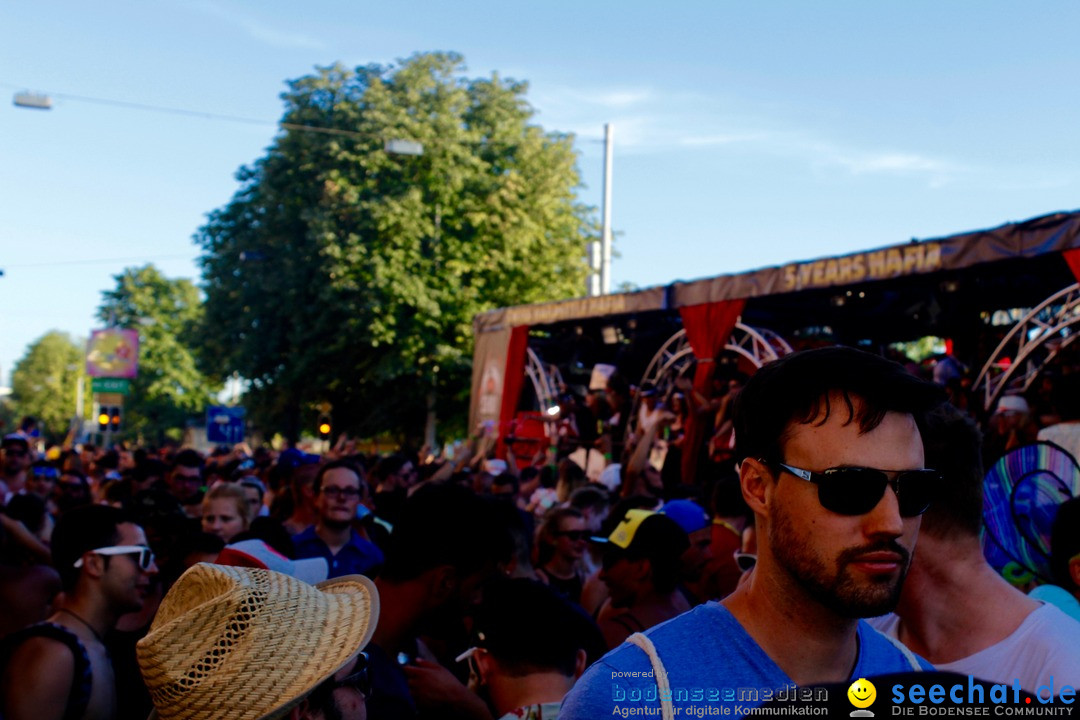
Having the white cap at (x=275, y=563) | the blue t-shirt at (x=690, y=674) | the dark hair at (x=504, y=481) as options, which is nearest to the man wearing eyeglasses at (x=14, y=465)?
the dark hair at (x=504, y=481)

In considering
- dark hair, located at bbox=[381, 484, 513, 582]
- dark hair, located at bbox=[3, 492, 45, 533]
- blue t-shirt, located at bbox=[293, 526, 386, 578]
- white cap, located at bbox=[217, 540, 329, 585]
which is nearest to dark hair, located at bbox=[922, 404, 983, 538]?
dark hair, located at bbox=[381, 484, 513, 582]

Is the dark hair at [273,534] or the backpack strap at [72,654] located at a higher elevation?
the dark hair at [273,534]

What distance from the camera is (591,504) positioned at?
7.43 metres

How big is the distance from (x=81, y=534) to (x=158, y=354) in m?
63.4

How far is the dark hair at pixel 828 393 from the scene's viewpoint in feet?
6.26

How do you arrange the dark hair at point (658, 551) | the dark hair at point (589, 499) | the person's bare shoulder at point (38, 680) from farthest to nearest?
the dark hair at point (589, 499) < the dark hair at point (658, 551) < the person's bare shoulder at point (38, 680)

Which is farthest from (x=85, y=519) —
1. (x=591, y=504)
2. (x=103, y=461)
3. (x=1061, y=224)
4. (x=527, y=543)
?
(x=103, y=461)

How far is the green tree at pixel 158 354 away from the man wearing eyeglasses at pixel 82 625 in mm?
59183

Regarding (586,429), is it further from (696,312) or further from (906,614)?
(906,614)

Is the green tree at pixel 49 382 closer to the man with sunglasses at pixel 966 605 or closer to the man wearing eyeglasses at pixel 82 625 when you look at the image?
the man wearing eyeglasses at pixel 82 625

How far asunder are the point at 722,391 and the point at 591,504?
5906 millimetres

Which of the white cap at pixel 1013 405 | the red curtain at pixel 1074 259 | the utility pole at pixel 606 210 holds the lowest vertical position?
the white cap at pixel 1013 405

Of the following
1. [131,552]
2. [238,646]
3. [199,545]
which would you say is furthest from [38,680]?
[199,545]

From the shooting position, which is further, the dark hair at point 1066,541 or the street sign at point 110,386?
the street sign at point 110,386
